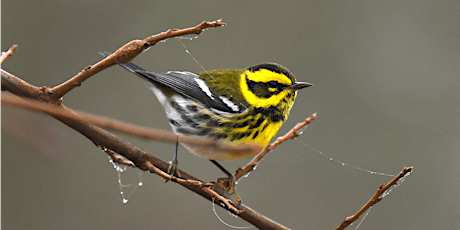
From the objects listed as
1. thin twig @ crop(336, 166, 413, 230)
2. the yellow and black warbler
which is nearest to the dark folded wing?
the yellow and black warbler

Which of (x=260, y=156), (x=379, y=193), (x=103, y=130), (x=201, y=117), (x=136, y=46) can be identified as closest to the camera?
(x=136, y=46)

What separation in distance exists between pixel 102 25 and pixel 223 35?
166 cm

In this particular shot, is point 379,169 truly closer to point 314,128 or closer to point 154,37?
point 314,128

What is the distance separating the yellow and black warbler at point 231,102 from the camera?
6.88ft

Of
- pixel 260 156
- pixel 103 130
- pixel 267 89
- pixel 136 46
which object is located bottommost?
pixel 103 130

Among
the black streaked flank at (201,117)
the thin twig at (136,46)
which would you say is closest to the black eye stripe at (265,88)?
the black streaked flank at (201,117)

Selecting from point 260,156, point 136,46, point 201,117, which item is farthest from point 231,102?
point 136,46

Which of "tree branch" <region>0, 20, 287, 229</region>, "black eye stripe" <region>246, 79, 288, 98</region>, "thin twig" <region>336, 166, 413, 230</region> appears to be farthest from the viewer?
"black eye stripe" <region>246, 79, 288, 98</region>

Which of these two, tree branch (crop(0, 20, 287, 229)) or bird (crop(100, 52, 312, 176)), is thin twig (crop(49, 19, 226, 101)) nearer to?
tree branch (crop(0, 20, 287, 229))

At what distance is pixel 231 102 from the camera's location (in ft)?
7.27

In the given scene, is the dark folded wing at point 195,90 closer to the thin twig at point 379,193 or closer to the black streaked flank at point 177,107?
the black streaked flank at point 177,107

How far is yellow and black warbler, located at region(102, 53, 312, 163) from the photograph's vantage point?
2.10 meters

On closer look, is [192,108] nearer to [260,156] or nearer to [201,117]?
[201,117]

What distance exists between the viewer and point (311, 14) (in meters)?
5.74
